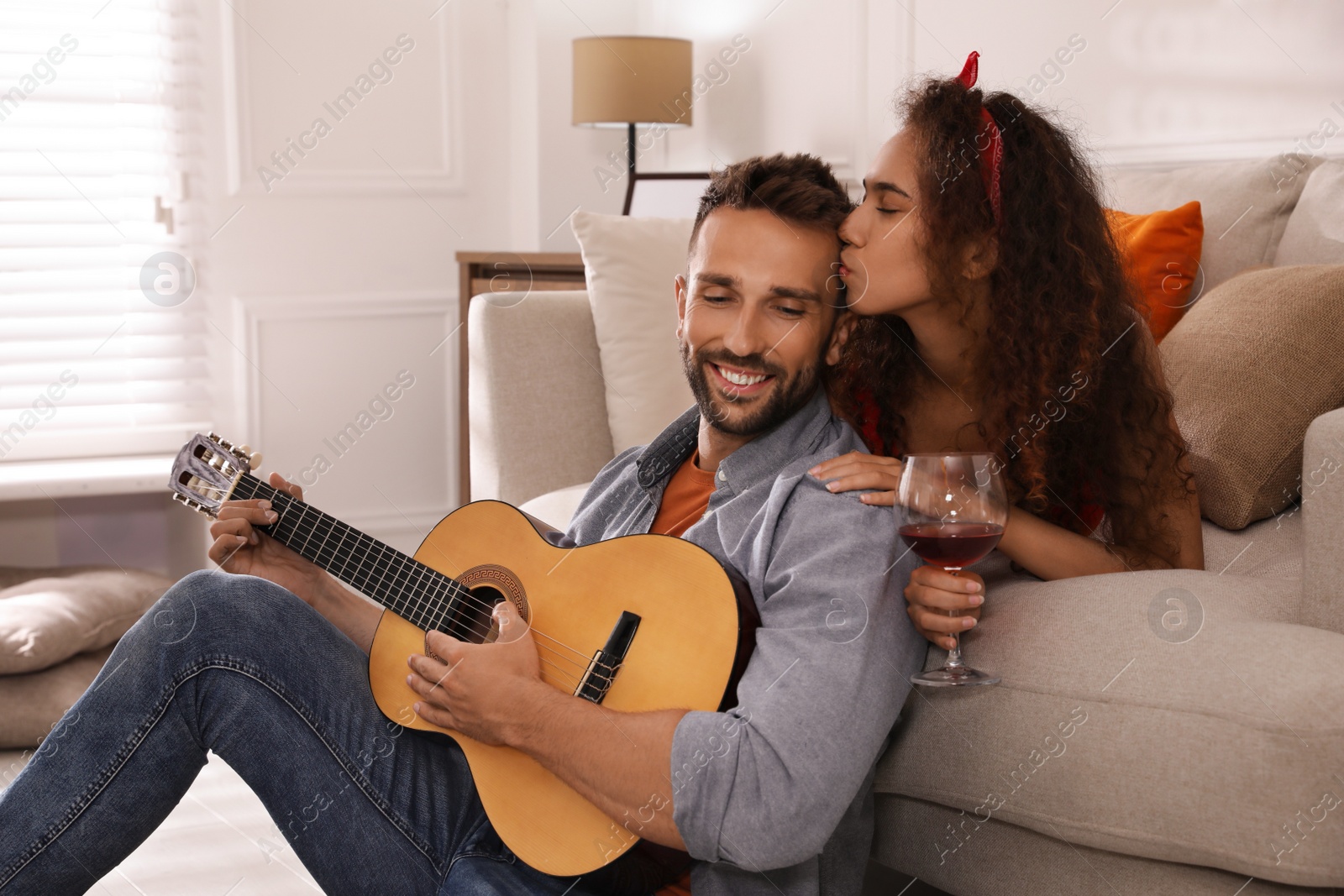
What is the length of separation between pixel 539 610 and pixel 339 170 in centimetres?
278

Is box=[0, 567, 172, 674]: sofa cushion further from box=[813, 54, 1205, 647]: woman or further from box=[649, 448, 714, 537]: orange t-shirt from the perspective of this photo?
box=[813, 54, 1205, 647]: woman

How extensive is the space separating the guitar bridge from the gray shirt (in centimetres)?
12

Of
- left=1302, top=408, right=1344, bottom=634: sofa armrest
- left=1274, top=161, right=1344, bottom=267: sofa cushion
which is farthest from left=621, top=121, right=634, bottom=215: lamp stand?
left=1302, top=408, right=1344, bottom=634: sofa armrest

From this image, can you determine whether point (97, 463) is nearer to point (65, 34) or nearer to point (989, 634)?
point (65, 34)

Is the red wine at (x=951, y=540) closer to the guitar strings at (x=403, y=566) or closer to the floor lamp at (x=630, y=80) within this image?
the guitar strings at (x=403, y=566)

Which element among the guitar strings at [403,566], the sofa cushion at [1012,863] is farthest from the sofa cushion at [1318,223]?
the guitar strings at [403,566]

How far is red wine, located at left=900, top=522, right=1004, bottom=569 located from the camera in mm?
1189

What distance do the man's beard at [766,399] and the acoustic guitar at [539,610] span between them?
210 millimetres

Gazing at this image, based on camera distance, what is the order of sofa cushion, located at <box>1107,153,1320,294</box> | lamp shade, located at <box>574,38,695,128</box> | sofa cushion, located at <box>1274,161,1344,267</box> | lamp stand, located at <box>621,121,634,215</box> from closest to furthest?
sofa cushion, located at <box>1274,161,1344,267</box> < sofa cushion, located at <box>1107,153,1320,294</box> < lamp shade, located at <box>574,38,695,128</box> < lamp stand, located at <box>621,121,634,215</box>

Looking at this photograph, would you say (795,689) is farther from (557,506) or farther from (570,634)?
(557,506)

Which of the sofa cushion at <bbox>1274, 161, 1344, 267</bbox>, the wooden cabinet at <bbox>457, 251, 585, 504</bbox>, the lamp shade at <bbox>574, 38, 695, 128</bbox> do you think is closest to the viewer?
the sofa cushion at <bbox>1274, 161, 1344, 267</bbox>

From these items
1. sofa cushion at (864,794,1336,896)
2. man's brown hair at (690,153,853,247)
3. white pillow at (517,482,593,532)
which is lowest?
sofa cushion at (864,794,1336,896)

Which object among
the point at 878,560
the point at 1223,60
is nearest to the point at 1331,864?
the point at 878,560

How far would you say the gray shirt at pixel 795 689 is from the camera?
1.08 meters
